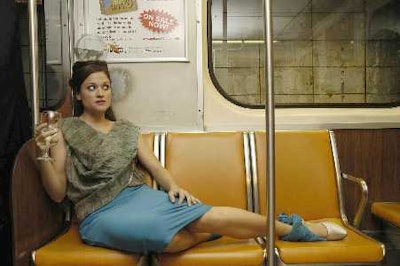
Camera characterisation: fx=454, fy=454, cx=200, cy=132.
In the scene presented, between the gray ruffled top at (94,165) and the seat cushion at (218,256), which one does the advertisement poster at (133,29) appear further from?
the seat cushion at (218,256)

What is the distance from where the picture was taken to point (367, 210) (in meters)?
3.11

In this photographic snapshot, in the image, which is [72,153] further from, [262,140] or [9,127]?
[262,140]

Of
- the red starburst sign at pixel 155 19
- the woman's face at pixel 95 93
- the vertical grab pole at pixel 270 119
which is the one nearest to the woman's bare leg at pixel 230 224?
the vertical grab pole at pixel 270 119

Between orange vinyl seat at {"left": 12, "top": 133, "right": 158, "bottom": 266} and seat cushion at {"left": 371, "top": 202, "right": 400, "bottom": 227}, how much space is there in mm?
1558

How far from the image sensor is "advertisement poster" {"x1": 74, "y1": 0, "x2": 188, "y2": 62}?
3002 millimetres

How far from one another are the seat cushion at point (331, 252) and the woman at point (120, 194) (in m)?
0.11

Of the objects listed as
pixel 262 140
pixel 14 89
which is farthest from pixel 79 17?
pixel 262 140

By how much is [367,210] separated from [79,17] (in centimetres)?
234

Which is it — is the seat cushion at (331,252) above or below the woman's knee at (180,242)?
below

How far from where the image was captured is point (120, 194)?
244 centimetres

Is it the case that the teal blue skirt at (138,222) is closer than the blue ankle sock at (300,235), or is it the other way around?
the teal blue skirt at (138,222)

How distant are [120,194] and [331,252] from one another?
111 cm

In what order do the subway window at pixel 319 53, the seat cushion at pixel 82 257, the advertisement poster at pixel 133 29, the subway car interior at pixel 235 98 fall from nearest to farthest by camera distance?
the seat cushion at pixel 82 257, the subway car interior at pixel 235 98, the advertisement poster at pixel 133 29, the subway window at pixel 319 53

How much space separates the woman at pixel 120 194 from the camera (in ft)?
6.98
